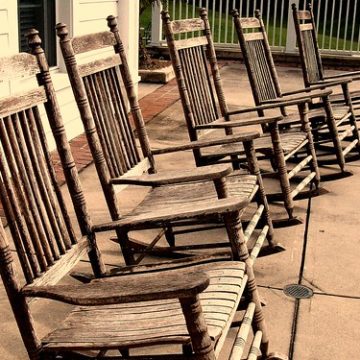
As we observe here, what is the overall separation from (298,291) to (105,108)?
1226 millimetres

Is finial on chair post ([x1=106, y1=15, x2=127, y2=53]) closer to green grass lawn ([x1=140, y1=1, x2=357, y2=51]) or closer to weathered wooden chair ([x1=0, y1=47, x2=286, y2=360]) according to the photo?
weathered wooden chair ([x1=0, y1=47, x2=286, y2=360])

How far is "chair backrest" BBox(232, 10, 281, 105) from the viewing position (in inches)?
197

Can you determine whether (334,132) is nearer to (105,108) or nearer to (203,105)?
(203,105)

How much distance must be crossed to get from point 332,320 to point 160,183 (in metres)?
0.96

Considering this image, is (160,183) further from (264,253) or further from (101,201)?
(101,201)

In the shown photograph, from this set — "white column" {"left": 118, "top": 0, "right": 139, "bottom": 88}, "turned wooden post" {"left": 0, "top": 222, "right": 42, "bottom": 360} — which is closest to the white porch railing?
"white column" {"left": 118, "top": 0, "right": 139, "bottom": 88}

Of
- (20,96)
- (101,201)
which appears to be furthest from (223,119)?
(20,96)

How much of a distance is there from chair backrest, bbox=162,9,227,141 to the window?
5.15 ft

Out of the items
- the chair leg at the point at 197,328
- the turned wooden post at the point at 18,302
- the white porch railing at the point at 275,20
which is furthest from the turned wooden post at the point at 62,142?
the white porch railing at the point at 275,20

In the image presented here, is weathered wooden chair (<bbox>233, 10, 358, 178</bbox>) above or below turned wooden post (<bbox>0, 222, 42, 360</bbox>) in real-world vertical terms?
below

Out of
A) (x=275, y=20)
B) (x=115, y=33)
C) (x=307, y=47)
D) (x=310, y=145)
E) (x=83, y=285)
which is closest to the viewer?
(x=83, y=285)

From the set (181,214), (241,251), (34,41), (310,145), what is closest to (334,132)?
(310,145)

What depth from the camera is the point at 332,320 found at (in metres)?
3.19

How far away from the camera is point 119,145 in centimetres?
324
